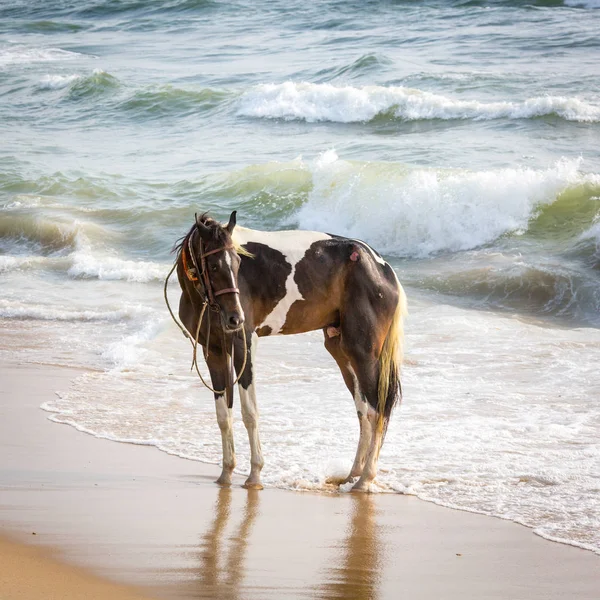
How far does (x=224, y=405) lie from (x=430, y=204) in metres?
9.28

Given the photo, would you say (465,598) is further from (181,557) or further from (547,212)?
(547,212)

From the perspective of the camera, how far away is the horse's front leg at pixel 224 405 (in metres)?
4.77

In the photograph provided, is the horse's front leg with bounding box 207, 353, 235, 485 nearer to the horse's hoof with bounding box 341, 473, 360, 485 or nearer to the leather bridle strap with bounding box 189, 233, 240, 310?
the leather bridle strap with bounding box 189, 233, 240, 310

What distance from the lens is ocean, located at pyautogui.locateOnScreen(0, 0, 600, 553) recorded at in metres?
5.73

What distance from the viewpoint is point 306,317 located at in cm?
493

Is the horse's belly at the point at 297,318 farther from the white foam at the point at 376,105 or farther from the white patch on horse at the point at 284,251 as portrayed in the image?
the white foam at the point at 376,105

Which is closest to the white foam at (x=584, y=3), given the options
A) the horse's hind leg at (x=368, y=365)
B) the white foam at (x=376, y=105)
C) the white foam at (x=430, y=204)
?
the white foam at (x=376, y=105)

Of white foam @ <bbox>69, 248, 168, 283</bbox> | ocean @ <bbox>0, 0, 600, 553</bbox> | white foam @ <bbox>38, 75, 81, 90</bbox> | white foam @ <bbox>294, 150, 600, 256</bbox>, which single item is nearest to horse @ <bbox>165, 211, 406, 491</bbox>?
ocean @ <bbox>0, 0, 600, 553</bbox>

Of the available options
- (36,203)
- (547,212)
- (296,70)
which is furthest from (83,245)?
(296,70)

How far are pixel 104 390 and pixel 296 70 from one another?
59.1 feet

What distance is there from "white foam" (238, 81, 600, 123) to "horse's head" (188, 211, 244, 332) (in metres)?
13.7

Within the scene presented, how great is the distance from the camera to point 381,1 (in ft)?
93.8

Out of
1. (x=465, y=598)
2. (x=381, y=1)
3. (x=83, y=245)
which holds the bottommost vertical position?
(x=83, y=245)

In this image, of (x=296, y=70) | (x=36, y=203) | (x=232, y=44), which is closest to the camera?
(x=36, y=203)
